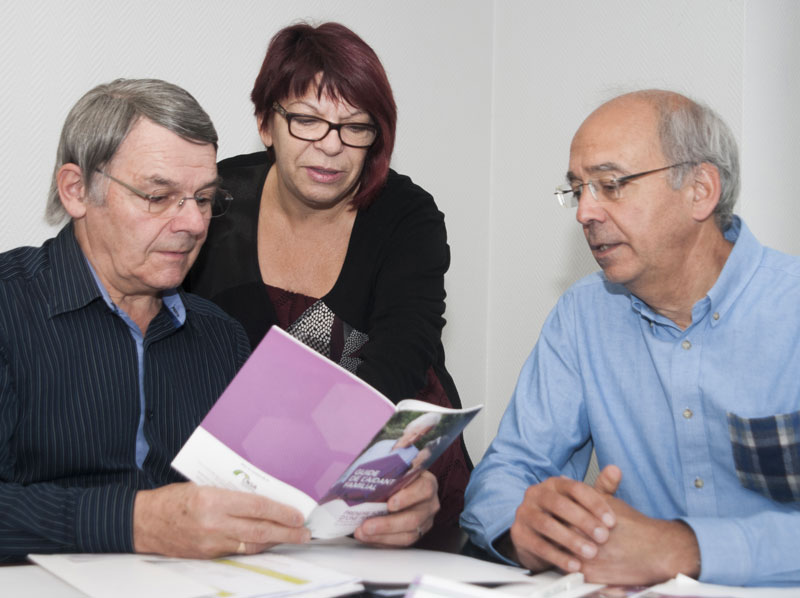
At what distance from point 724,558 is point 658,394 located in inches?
17.9

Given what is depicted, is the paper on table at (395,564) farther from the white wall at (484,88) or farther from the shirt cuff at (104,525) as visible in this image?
the white wall at (484,88)

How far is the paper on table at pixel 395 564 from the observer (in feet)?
3.70

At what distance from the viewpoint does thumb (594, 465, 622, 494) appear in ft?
3.97

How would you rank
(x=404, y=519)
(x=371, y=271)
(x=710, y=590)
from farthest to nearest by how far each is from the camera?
(x=371, y=271) → (x=404, y=519) → (x=710, y=590)

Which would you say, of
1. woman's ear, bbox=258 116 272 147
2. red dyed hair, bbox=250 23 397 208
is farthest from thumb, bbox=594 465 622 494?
woman's ear, bbox=258 116 272 147

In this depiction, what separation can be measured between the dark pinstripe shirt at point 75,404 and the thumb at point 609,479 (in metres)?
0.68

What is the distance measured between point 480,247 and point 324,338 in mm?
1462

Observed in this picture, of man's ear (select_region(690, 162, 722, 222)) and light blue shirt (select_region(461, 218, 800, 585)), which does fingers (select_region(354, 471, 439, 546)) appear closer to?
light blue shirt (select_region(461, 218, 800, 585))

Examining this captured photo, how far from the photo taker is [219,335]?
171cm

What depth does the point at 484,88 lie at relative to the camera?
327 centimetres

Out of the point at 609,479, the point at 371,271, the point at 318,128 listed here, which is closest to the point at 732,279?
Answer: the point at 609,479

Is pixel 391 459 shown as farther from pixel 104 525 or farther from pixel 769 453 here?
pixel 769 453

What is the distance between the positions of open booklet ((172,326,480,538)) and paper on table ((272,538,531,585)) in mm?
67

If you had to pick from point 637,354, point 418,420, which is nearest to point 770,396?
point 637,354
